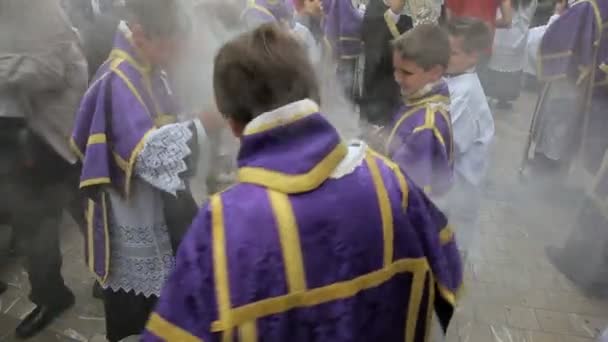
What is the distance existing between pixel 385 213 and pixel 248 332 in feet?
1.11

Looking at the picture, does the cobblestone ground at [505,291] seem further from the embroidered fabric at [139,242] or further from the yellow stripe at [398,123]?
the yellow stripe at [398,123]

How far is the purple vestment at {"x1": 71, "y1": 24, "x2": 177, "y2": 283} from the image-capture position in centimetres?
162

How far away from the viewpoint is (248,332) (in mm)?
957

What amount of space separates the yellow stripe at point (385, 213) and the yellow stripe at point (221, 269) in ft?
1.00

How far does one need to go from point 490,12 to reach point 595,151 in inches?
49.4

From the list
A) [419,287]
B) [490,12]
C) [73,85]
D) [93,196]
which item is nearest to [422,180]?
[419,287]

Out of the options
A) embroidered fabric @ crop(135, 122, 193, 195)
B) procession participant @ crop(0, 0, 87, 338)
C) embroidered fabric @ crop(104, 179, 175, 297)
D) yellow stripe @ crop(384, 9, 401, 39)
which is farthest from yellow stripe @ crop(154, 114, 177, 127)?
yellow stripe @ crop(384, 9, 401, 39)

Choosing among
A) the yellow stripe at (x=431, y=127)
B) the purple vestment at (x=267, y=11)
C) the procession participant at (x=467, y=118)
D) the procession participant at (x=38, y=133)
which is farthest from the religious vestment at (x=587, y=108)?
the procession participant at (x=38, y=133)

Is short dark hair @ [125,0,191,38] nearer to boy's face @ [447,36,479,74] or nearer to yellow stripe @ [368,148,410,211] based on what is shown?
yellow stripe @ [368,148,410,211]

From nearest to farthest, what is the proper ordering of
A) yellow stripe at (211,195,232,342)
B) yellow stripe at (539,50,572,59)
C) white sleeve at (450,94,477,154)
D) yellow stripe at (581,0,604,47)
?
1. yellow stripe at (211,195,232,342)
2. white sleeve at (450,94,477,154)
3. yellow stripe at (581,0,604,47)
4. yellow stripe at (539,50,572,59)

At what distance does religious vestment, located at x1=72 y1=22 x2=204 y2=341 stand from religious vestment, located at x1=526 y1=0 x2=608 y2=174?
2.61 metres

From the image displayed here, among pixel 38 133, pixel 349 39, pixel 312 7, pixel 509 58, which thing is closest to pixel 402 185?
pixel 38 133

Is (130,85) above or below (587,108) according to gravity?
above

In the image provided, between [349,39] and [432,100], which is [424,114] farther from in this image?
[349,39]
